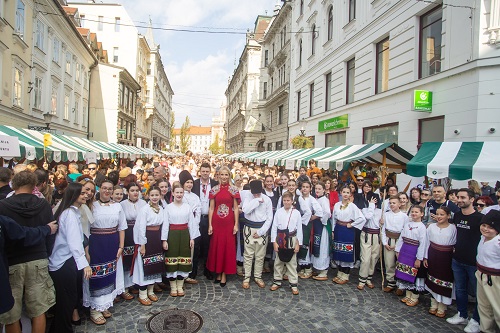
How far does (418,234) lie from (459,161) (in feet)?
6.47

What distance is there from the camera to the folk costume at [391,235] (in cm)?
552

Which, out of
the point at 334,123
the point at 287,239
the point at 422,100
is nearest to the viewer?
the point at 287,239

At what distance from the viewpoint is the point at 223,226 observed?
5.75 meters

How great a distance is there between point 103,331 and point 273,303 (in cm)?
247

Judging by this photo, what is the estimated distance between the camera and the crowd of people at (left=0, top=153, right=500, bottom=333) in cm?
332

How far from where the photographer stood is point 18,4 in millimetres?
15148

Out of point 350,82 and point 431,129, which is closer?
point 431,129

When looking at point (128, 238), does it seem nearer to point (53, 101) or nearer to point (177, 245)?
point (177, 245)

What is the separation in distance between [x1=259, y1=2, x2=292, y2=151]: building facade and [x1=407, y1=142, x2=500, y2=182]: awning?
19.9 m

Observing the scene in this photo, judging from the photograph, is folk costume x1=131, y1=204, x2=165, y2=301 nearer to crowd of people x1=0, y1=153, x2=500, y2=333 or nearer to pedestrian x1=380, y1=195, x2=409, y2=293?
crowd of people x1=0, y1=153, x2=500, y2=333

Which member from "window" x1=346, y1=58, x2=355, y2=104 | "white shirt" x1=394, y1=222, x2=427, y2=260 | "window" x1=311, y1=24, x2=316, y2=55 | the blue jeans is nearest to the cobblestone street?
the blue jeans

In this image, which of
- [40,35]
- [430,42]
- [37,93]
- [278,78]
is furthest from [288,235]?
[278,78]

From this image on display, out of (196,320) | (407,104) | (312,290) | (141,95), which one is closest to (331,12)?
(407,104)

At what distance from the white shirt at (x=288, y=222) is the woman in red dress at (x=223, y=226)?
734 millimetres
